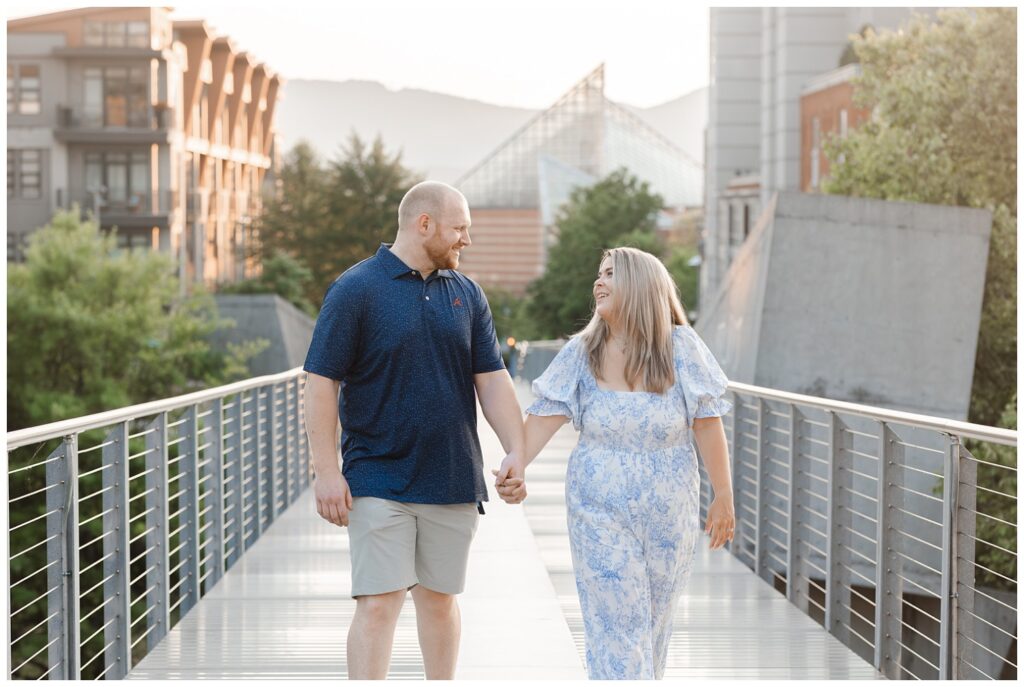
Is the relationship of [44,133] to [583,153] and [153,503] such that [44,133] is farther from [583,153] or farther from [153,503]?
[583,153]

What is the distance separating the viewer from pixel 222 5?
7266 mm

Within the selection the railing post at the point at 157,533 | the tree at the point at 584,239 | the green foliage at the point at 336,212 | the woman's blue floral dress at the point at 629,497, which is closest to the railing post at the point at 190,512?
the railing post at the point at 157,533

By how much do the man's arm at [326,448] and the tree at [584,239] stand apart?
2717 inches

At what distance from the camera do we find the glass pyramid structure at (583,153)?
497 ft

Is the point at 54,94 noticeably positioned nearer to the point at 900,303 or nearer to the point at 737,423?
the point at 900,303

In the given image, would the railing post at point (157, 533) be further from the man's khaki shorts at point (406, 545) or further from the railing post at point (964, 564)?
the railing post at point (964, 564)

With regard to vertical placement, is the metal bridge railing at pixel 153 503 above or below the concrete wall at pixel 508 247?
below

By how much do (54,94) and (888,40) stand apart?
106ft

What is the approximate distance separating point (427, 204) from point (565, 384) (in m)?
0.78

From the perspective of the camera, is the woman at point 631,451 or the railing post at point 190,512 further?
the railing post at point 190,512

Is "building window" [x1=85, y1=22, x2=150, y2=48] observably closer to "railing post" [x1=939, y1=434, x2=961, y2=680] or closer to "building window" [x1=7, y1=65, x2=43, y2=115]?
"building window" [x1=7, y1=65, x2=43, y2=115]

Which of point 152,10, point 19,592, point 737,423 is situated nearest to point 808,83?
point 152,10

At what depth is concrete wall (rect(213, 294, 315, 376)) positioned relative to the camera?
38.3 meters

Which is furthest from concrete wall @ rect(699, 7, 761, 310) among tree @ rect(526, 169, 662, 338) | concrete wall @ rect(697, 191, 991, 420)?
concrete wall @ rect(697, 191, 991, 420)
